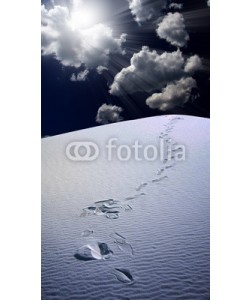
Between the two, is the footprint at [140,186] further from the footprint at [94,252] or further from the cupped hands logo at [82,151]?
the footprint at [94,252]

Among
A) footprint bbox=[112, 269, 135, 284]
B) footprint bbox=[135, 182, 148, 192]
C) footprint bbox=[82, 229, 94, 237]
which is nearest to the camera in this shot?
footprint bbox=[112, 269, 135, 284]

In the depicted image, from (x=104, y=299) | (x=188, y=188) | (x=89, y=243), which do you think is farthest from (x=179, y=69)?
(x=104, y=299)

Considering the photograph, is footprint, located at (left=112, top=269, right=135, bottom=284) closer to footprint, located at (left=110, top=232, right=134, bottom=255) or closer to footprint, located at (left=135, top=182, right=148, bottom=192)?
footprint, located at (left=110, top=232, right=134, bottom=255)

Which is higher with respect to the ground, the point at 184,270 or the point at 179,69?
the point at 179,69

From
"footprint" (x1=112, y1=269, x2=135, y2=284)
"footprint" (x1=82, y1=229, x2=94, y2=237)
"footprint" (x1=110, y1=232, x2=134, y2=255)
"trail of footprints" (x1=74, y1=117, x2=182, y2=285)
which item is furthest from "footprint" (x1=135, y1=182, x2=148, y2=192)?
"footprint" (x1=112, y1=269, x2=135, y2=284)

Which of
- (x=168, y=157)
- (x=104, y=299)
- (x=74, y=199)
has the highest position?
(x=168, y=157)

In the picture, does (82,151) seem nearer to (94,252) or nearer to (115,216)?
(115,216)

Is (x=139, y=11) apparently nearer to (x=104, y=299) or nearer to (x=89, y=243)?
(x=89, y=243)
